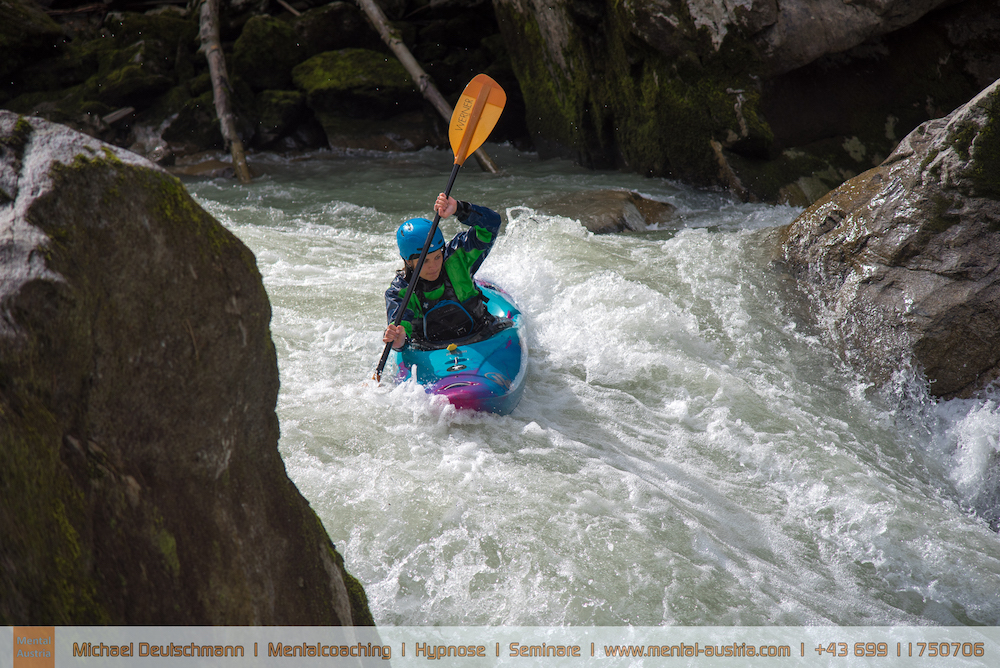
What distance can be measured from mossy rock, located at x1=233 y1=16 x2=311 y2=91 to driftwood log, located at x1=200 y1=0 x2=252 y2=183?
79cm

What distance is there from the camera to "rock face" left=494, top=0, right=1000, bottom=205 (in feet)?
22.7

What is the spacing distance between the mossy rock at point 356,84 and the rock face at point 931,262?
28.0 feet

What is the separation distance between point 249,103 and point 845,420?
1092 centimetres

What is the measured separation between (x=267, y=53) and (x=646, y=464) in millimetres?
10931

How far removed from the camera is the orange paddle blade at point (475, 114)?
4.48m

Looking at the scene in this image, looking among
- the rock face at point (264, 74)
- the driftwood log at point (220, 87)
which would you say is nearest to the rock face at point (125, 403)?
the driftwood log at point (220, 87)

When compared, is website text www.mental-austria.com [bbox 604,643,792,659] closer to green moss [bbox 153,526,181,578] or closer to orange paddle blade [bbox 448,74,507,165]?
green moss [bbox 153,526,181,578]

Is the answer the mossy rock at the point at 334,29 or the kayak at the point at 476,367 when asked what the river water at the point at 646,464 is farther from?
the mossy rock at the point at 334,29

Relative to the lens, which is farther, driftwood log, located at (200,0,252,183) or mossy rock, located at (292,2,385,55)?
mossy rock, located at (292,2,385,55)

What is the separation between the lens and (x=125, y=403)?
1.23 metres

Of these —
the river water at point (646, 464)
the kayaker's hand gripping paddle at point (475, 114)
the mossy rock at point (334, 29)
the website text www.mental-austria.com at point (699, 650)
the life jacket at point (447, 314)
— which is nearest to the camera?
the website text www.mental-austria.com at point (699, 650)

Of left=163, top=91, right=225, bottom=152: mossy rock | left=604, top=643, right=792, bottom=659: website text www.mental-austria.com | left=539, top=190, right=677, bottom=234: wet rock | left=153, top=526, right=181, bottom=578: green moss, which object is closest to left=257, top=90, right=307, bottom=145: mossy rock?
left=163, top=91, right=225, bottom=152: mossy rock

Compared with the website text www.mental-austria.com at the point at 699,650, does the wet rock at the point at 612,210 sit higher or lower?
higher

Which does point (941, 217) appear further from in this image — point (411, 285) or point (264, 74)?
point (264, 74)
